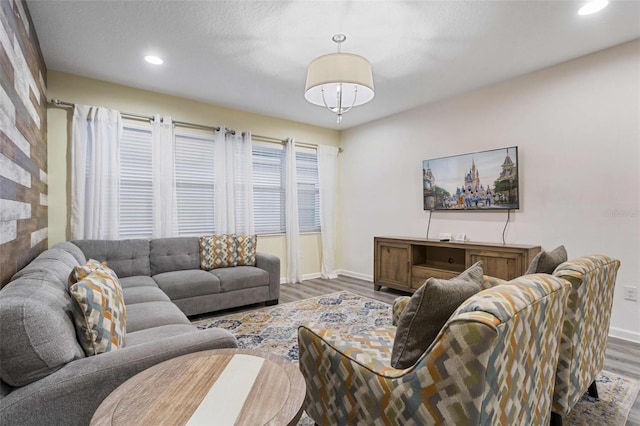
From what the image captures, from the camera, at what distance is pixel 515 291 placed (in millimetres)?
1021

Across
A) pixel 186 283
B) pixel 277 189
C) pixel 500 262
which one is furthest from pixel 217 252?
pixel 500 262

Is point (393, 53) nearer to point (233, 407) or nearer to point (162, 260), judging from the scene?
point (233, 407)

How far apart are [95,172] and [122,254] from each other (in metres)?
0.94

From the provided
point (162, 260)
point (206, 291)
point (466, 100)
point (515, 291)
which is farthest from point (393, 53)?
point (162, 260)

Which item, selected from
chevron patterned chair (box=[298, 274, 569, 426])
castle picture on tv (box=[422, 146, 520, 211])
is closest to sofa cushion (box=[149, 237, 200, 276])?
chevron patterned chair (box=[298, 274, 569, 426])

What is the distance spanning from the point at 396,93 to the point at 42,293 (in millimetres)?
3794

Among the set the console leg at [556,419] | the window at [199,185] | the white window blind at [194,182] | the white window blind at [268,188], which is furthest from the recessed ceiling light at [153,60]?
the console leg at [556,419]

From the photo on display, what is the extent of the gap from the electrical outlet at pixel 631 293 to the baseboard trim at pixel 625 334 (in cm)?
29

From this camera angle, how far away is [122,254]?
334 cm

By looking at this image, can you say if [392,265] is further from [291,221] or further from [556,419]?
[556,419]

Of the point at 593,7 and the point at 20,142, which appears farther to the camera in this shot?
the point at 593,7

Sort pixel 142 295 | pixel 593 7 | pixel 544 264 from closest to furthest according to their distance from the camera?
pixel 544 264 < pixel 593 7 < pixel 142 295

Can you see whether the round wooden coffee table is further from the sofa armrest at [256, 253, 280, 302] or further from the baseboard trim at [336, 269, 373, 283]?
the baseboard trim at [336, 269, 373, 283]

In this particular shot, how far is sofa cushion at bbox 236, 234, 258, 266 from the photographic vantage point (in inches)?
156
